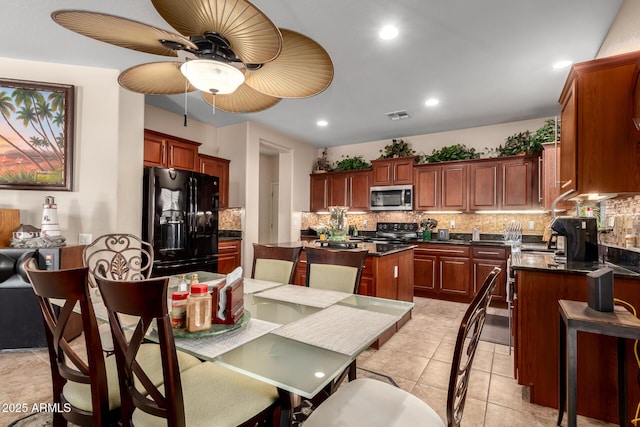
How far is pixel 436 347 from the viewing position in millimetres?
2842

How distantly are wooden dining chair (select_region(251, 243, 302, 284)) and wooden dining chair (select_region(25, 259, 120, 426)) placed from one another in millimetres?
1159

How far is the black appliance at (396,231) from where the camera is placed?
17.5ft

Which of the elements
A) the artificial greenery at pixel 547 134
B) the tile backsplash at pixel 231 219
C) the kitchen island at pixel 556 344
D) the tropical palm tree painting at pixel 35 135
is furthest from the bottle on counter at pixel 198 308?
the artificial greenery at pixel 547 134

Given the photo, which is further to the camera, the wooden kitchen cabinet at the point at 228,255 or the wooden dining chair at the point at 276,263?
the wooden kitchen cabinet at the point at 228,255

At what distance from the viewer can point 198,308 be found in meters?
1.19

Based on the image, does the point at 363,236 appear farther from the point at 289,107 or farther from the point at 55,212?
the point at 55,212

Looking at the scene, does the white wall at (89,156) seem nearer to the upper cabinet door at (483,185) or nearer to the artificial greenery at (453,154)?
the artificial greenery at (453,154)

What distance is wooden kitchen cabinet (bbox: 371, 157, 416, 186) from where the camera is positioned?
208 inches

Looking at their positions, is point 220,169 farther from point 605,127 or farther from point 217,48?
point 605,127

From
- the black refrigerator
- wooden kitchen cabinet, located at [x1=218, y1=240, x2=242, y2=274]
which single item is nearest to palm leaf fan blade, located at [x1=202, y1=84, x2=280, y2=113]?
the black refrigerator

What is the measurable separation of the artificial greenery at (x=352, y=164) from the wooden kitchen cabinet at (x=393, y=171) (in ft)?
1.18

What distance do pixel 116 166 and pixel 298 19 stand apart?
2.43 meters

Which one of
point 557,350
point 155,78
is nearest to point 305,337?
point 155,78

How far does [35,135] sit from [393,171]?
15.8 ft
